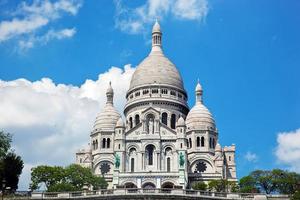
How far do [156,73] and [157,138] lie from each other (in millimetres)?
21291

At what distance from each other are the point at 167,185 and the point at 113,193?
135 ft

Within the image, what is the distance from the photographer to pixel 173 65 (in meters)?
136

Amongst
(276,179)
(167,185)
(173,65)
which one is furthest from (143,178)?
(173,65)

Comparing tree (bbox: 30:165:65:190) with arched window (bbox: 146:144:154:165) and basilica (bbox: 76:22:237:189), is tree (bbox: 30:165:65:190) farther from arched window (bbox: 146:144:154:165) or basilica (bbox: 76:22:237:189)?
arched window (bbox: 146:144:154:165)

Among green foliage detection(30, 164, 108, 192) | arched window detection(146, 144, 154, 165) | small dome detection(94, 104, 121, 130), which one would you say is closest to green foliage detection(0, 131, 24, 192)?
green foliage detection(30, 164, 108, 192)

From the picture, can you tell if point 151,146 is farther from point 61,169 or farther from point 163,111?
point 61,169

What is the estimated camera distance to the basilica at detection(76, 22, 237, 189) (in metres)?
110

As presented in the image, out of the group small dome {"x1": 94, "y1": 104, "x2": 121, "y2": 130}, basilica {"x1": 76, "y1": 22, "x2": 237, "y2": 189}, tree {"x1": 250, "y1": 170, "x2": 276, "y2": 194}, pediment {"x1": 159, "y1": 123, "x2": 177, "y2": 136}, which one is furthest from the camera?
small dome {"x1": 94, "y1": 104, "x2": 121, "y2": 130}

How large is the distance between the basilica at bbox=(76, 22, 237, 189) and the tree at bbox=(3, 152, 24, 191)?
32.3 meters

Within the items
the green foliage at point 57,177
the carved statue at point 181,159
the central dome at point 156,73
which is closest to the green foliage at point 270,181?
the carved statue at point 181,159

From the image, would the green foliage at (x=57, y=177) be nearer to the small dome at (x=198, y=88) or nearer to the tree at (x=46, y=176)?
the tree at (x=46, y=176)

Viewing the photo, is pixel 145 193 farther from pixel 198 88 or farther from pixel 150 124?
pixel 198 88

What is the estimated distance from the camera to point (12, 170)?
74.5 metres

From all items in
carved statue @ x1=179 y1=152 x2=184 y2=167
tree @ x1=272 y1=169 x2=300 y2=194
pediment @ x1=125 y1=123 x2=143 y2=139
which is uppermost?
pediment @ x1=125 y1=123 x2=143 y2=139
